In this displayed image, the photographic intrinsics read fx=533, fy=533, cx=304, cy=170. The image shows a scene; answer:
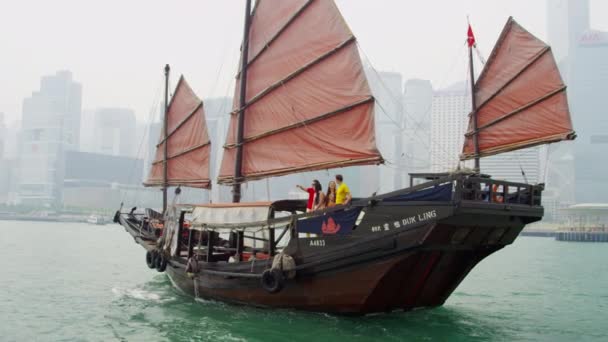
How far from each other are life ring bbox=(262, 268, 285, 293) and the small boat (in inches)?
0.8

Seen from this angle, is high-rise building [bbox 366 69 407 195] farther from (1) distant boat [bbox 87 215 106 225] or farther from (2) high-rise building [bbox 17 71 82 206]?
(2) high-rise building [bbox 17 71 82 206]

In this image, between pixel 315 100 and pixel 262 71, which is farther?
pixel 262 71

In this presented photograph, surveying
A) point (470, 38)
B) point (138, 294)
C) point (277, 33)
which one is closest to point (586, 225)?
point (470, 38)

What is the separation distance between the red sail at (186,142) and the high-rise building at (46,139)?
126193mm

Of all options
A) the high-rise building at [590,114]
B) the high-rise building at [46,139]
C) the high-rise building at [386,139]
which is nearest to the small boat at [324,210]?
the high-rise building at [386,139]

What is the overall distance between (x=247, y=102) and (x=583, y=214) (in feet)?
256

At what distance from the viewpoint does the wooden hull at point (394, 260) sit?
27.1 feet

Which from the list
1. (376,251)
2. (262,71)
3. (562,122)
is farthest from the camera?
(562,122)

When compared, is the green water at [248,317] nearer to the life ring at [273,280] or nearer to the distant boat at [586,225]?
the life ring at [273,280]

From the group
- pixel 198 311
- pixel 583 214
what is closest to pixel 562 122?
pixel 198 311

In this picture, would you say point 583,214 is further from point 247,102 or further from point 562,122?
point 247,102

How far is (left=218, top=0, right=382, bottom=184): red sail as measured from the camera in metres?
11.1

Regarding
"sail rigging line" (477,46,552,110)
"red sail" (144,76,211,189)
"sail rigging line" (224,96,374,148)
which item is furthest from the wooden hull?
"sail rigging line" (477,46,552,110)

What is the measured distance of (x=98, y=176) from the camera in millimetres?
149750
